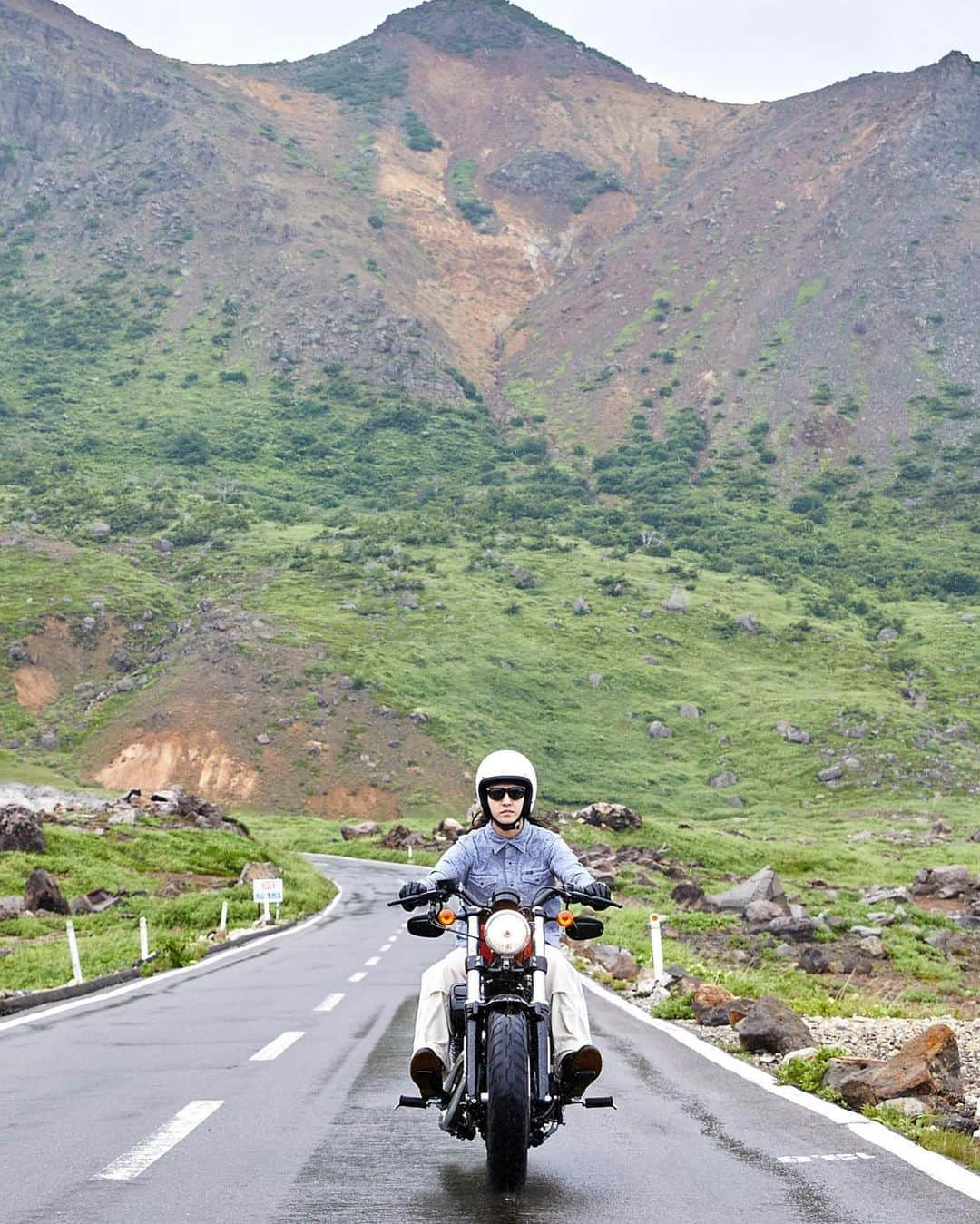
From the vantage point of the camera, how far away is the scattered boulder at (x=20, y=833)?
1425 inches

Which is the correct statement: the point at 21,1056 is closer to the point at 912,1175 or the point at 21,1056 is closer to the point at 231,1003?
the point at 231,1003

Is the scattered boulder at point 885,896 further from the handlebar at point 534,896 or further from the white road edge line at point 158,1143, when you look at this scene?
the handlebar at point 534,896

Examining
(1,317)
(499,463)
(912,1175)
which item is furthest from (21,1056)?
(1,317)

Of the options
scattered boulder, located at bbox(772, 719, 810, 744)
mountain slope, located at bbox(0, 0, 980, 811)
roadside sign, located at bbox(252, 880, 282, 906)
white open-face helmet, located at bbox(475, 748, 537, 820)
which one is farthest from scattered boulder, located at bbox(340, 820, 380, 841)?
white open-face helmet, located at bbox(475, 748, 537, 820)

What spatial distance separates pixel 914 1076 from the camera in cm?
875

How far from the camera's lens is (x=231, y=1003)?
52.1 feet

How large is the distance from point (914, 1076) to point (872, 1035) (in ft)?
12.5

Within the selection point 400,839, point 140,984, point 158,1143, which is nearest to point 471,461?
point 400,839

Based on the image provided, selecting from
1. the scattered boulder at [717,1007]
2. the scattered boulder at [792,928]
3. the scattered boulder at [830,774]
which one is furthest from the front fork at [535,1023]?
the scattered boulder at [830,774]

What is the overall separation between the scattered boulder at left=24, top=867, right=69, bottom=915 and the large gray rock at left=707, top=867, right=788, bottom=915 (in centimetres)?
1622

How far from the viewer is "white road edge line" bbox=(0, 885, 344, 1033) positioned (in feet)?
47.6

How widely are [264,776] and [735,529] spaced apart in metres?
66.0

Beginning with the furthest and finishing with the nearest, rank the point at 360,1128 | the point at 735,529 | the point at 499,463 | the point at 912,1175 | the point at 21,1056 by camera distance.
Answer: the point at 499,463, the point at 735,529, the point at 21,1056, the point at 360,1128, the point at 912,1175

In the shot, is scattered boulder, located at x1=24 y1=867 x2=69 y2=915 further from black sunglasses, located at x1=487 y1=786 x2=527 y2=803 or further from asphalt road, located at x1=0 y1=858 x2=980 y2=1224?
black sunglasses, located at x1=487 y1=786 x2=527 y2=803
